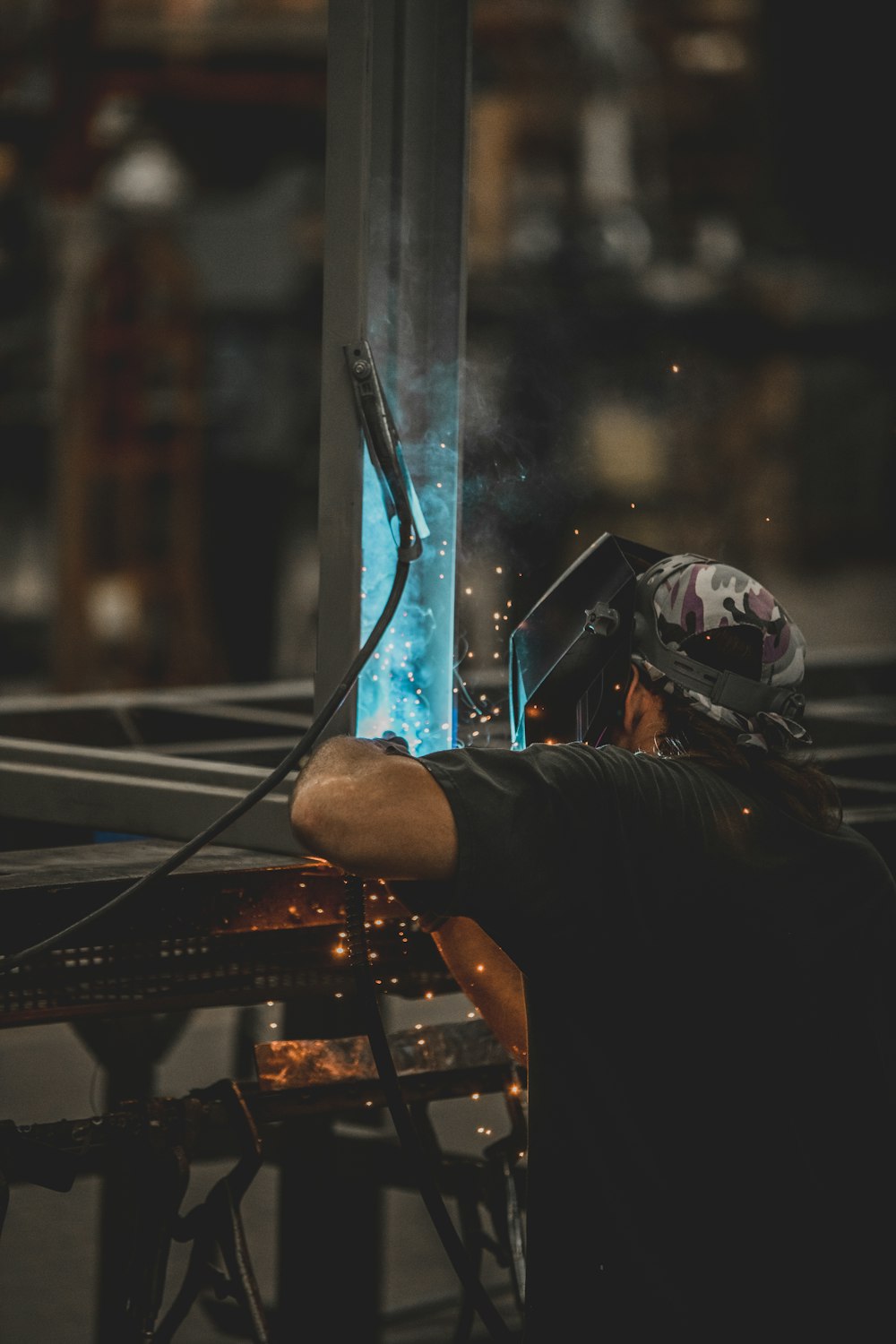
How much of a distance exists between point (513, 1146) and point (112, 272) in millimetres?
4708

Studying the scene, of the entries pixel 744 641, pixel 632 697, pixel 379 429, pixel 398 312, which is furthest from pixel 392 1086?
pixel 398 312

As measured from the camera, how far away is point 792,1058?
4.25ft

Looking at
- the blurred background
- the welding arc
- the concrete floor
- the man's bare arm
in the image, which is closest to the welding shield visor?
the welding arc

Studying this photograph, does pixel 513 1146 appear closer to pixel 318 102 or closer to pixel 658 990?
pixel 658 990

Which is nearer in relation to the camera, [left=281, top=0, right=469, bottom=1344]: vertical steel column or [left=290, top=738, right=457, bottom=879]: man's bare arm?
[left=290, top=738, right=457, bottom=879]: man's bare arm

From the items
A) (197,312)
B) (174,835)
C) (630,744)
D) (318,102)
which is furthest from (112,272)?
(630,744)

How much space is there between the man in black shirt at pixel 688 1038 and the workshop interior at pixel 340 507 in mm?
202

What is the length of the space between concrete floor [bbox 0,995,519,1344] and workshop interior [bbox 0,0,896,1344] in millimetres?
15

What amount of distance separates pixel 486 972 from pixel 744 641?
460 mm

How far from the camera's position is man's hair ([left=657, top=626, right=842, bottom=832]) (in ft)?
4.44

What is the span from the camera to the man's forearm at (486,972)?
156 cm

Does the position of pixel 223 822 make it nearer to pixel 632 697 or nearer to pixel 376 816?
pixel 376 816

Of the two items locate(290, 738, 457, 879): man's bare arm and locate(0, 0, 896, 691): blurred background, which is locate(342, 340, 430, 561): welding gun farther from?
locate(0, 0, 896, 691): blurred background

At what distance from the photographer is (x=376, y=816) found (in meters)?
1.21
